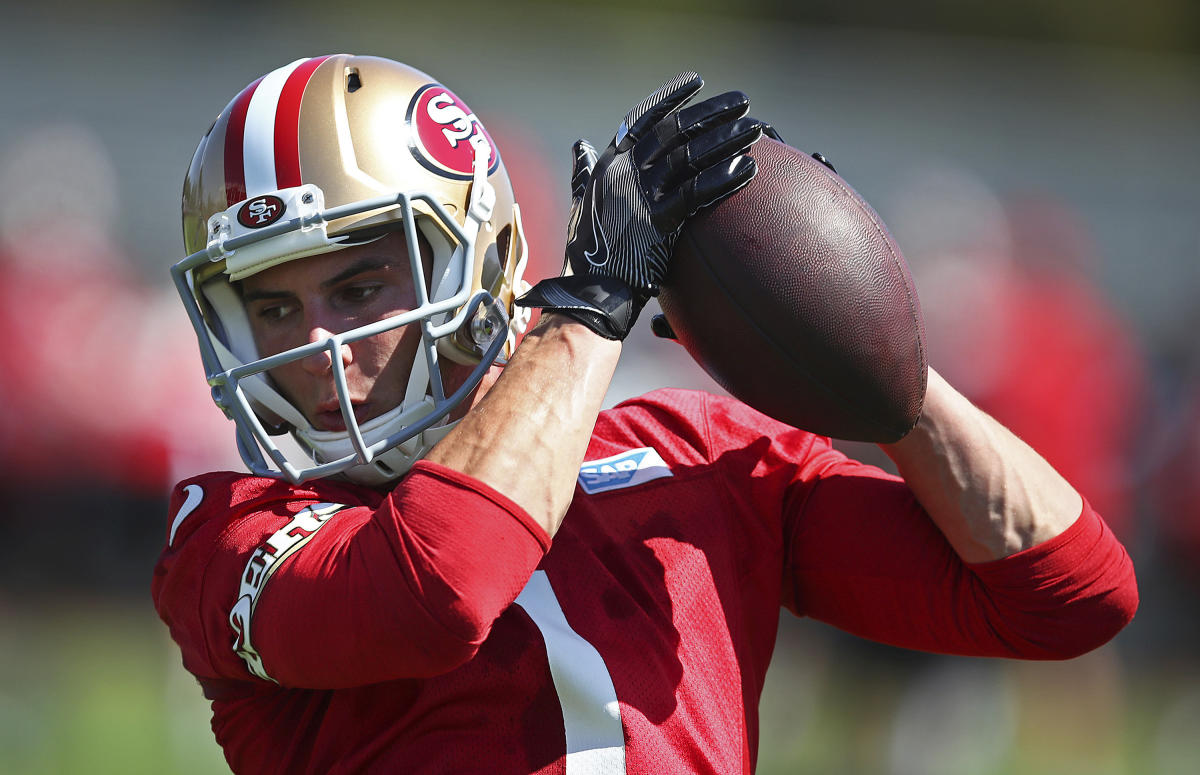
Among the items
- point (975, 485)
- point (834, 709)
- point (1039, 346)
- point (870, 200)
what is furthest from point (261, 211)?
point (870, 200)

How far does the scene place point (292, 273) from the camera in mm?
1348

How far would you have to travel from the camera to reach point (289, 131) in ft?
4.55

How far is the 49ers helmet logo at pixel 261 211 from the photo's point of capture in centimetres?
131

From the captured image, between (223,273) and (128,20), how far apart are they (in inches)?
204

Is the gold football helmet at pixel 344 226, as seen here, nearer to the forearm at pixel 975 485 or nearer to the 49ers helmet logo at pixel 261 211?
the 49ers helmet logo at pixel 261 211

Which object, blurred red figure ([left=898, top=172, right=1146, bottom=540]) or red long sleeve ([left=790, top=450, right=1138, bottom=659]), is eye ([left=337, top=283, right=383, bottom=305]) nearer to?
red long sleeve ([left=790, top=450, right=1138, bottom=659])

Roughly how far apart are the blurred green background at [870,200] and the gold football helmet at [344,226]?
94.2 inches

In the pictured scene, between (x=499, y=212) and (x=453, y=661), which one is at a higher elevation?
(x=499, y=212)

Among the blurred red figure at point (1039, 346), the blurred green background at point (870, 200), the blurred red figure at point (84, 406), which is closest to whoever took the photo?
the blurred green background at point (870, 200)

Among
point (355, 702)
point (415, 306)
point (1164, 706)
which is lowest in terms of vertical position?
point (1164, 706)

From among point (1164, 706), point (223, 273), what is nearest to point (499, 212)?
point (223, 273)

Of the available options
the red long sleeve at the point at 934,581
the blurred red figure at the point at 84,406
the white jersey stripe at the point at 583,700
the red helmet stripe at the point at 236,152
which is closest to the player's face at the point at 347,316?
the red helmet stripe at the point at 236,152

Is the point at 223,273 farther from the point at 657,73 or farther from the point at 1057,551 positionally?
the point at 657,73

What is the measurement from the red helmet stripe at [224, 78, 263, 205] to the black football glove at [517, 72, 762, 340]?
417 mm
